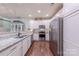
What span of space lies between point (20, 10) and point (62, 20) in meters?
0.73

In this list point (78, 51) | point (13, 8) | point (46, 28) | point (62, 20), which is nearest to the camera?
point (78, 51)

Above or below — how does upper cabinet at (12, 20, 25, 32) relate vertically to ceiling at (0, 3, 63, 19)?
below

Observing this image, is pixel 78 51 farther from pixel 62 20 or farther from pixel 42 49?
pixel 62 20

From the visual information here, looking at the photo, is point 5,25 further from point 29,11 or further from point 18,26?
point 29,11

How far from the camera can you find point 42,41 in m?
1.71

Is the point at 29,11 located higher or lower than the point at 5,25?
higher

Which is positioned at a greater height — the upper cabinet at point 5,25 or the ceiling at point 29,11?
the ceiling at point 29,11

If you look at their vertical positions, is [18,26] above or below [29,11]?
below

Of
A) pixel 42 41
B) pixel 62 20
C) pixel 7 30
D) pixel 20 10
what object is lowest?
pixel 42 41

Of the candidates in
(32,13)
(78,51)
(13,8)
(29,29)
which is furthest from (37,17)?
(78,51)

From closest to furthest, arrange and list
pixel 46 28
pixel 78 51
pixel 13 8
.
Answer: pixel 78 51, pixel 13 8, pixel 46 28

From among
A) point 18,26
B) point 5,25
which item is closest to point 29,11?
point 18,26

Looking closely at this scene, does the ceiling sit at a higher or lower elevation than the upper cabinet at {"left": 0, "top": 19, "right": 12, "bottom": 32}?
higher

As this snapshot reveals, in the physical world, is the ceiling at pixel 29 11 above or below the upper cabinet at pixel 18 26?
above
